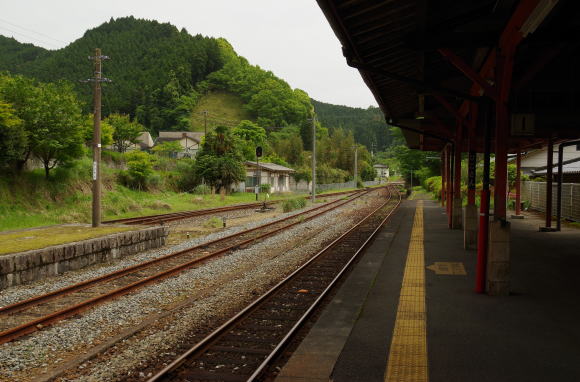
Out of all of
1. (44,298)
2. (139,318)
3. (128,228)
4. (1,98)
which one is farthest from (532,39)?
(1,98)

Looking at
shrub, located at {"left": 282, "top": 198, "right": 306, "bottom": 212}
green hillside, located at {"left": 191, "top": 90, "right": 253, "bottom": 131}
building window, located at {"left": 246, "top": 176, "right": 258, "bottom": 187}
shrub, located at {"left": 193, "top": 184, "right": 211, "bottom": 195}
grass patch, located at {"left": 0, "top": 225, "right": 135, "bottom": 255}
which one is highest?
green hillside, located at {"left": 191, "top": 90, "right": 253, "bottom": 131}

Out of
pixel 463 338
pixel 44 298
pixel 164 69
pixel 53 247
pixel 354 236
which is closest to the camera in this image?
pixel 463 338

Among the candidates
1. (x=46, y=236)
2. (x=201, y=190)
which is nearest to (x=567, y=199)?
(x=46, y=236)

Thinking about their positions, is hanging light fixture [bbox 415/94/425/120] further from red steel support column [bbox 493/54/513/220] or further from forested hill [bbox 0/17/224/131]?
forested hill [bbox 0/17/224/131]

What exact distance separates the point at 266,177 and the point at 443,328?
41.3 m

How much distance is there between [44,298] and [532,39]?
8641 mm

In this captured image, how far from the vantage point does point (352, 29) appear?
21.8 feet

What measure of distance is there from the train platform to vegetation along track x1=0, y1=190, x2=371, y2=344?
3.82 m

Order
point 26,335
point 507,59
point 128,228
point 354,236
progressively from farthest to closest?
point 354,236
point 128,228
point 507,59
point 26,335

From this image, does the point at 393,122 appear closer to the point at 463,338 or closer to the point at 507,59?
the point at 507,59

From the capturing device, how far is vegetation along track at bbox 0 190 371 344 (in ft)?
21.5

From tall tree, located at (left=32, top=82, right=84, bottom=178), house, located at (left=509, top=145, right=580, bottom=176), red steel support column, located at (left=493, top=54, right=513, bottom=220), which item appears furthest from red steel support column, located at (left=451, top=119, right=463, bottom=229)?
house, located at (left=509, top=145, right=580, bottom=176)

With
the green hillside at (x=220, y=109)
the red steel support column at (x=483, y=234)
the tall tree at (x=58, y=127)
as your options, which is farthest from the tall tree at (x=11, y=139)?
the green hillside at (x=220, y=109)

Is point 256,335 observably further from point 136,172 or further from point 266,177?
point 266,177
